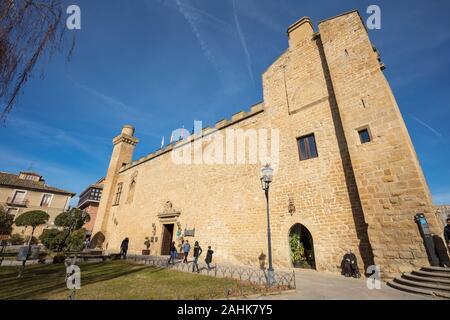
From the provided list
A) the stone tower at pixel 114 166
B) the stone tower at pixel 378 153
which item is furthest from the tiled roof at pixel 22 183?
the stone tower at pixel 378 153

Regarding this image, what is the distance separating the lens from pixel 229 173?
1340cm

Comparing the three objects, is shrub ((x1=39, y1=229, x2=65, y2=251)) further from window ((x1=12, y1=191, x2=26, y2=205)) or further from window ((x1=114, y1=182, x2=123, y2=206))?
window ((x1=12, y1=191, x2=26, y2=205))

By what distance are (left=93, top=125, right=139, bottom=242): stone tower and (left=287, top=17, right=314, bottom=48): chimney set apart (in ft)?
69.9

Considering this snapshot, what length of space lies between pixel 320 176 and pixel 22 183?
37.1 meters

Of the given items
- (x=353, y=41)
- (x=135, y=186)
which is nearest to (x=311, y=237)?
(x=353, y=41)

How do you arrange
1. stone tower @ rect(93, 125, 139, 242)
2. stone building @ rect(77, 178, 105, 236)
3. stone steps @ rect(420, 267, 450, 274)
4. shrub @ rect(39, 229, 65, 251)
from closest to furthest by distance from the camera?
stone steps @ rect(420, 267, 450, 274), shrub @ rect(39, 229, 65, 251), stone tower @ rect(93, 125, 139, 242), stone building @ rect(77, 178, 105, 236)

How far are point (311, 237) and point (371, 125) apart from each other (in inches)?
209

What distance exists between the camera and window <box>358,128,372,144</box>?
8.39 metres

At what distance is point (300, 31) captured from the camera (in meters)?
12.5

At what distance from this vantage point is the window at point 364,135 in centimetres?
839

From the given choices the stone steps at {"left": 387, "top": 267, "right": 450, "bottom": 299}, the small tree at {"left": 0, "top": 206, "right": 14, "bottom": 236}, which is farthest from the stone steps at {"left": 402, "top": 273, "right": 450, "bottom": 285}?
the small tree at {"left": 0, "top": 206, "right": 14, "bottom": 236}

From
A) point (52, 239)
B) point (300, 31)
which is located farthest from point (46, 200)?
point (300, 31)

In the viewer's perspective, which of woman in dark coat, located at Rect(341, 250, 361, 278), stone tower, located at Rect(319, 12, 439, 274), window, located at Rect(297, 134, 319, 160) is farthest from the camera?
window, located at Rect(297, 134, 319, 160)
